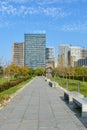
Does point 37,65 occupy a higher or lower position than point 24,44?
lower

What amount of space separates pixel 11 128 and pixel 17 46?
18225 centimetres

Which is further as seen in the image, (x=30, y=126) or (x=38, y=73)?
(x=38, y=73)

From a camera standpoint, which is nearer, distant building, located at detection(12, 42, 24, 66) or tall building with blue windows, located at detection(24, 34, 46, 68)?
distant building, located at detection(12, 42, 24, 66)

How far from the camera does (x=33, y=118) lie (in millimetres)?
10195

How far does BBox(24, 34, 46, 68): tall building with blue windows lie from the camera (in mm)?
186125

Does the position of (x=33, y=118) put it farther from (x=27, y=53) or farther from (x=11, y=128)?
(x=27, y=53)

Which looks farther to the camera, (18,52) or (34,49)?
(34,49)

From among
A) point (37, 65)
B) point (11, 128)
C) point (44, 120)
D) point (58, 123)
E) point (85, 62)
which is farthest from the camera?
point (37, 65)

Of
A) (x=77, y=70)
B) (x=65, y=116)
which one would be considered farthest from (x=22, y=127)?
(x=77, y=70)

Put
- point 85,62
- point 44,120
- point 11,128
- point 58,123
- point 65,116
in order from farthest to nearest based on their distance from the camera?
point 85,62 < point 65,116 < point 44,120 < point 58,123 < point 11,128

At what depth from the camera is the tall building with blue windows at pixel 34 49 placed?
18612 centimetres

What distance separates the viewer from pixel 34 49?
190 meters

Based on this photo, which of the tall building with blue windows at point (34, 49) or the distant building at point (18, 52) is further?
the tall building with blue windows at point (34, 49)

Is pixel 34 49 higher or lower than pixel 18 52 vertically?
higher
